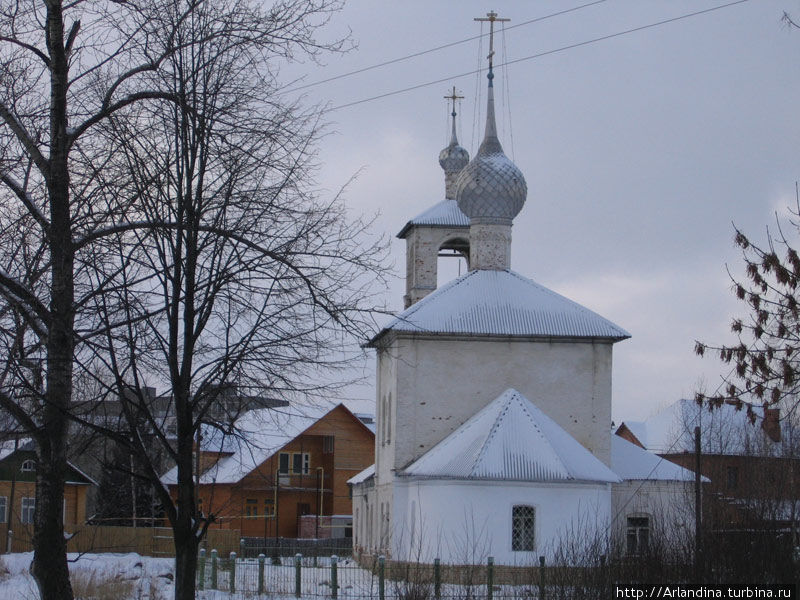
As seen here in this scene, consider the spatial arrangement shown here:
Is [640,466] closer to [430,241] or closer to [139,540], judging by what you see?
[430,241]

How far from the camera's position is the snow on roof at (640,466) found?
3372 centimetres

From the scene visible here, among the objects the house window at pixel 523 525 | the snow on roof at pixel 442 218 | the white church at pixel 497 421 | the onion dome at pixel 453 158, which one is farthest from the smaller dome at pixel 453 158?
the house window at pixel 523 525

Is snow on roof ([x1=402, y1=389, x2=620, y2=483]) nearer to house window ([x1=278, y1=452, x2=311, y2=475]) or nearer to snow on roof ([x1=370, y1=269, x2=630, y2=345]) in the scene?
snow on roof ([x1=370, y1=269, x2=630, y2=345])

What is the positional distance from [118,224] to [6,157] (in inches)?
46.4

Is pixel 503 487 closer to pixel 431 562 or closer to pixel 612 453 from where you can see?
pixel 431 562

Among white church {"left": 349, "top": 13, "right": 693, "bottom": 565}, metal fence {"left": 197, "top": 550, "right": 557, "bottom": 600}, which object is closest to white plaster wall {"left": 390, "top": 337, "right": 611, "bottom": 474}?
white church {"left": 349, "top": 13, "right": 693, "bottom": 565}

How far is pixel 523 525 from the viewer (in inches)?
1116

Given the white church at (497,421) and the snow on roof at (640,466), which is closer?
the white church at (497,421)

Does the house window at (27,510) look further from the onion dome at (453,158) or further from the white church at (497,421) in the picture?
the onion dome at (453,158)

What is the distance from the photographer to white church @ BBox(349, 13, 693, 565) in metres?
28.4

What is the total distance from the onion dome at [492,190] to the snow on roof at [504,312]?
201cm

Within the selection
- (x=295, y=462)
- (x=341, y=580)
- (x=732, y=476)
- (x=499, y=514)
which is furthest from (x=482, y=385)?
(x=295, y=462)

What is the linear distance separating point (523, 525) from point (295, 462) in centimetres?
2808

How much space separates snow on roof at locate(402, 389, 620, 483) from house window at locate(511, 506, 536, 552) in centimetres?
74
